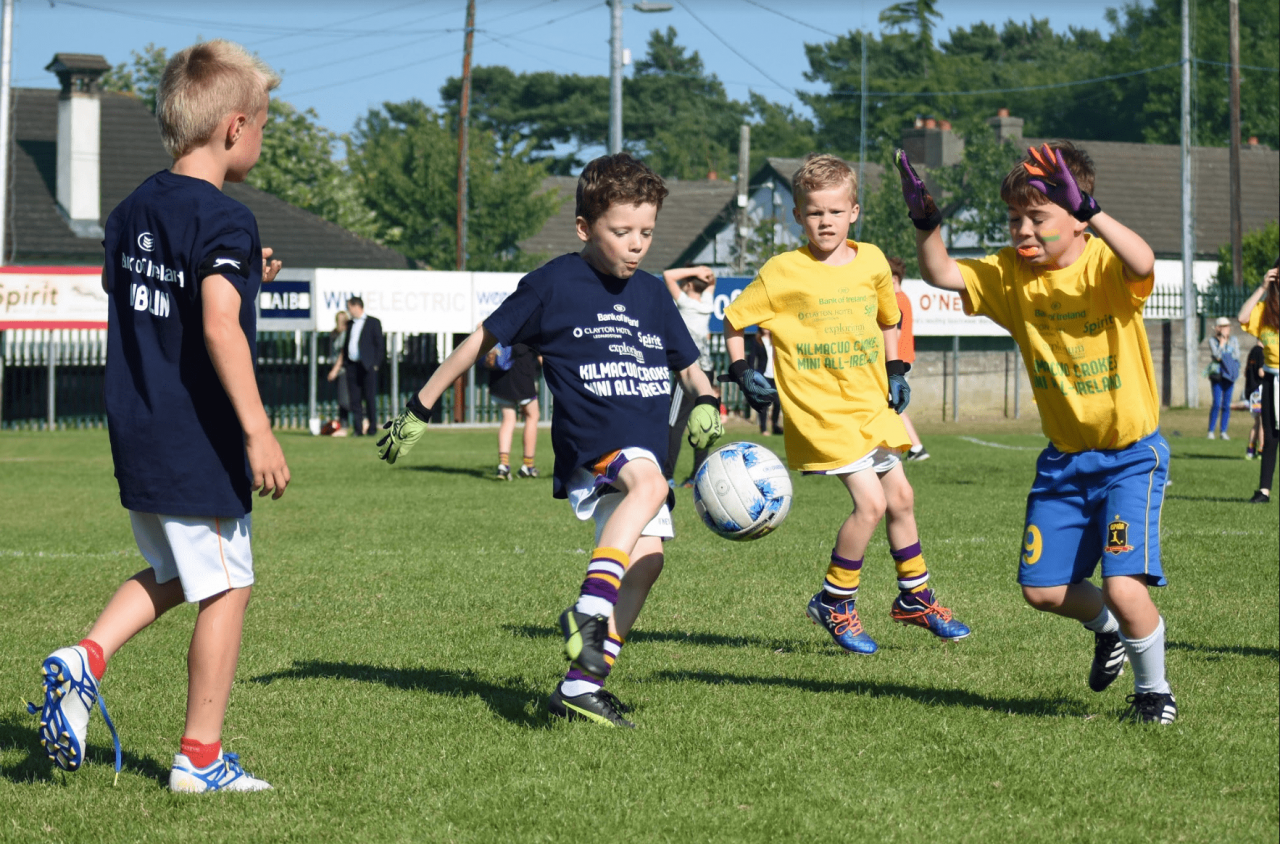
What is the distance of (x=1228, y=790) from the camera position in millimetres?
4082

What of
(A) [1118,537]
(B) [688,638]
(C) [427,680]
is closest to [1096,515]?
(A) [1118,537]

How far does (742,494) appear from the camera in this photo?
5.55m

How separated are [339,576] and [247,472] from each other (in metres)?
4.39

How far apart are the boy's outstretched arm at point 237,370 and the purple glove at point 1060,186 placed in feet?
8.07

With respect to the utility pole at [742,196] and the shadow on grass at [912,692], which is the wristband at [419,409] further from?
the utility pole at [742,196]

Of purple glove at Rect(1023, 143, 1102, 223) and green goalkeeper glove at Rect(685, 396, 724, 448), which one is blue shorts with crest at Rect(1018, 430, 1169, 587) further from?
green goalkeeper glove at Rect(685, 396, 724, 448)

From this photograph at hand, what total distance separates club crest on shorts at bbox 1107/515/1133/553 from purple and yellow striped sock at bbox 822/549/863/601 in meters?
1.64

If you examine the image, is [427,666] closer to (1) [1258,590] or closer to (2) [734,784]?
(2) [734,784]

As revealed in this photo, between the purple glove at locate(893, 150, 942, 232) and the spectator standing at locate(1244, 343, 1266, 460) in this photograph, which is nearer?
the purple glove at locate(893, 150, 942, 232)

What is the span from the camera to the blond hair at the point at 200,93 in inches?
156

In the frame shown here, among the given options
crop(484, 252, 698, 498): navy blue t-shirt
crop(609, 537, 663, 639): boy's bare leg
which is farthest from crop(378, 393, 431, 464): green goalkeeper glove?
crop(609, 537, 663, 639): boy's bare leg

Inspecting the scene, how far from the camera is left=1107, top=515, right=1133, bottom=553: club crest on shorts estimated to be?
4.70 meters

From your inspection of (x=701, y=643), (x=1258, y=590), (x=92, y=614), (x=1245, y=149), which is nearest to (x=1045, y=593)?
(x=701, y=643)

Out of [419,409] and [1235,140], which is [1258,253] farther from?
[419,409]
